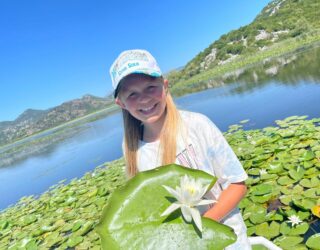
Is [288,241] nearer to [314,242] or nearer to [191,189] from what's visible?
[314,242]

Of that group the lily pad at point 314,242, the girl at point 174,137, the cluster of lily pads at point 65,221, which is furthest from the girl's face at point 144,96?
the cluster of lily pads at point 65,221

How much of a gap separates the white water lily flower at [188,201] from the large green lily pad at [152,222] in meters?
0.06

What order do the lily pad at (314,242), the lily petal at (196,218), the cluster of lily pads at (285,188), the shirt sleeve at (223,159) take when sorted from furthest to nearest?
the cluster of lily pads at (285,188) → the lily pad at (314,242) → the shirt sleeve at (223,159) → the lily petal at (196,218)

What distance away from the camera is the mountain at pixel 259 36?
4147 centimetres

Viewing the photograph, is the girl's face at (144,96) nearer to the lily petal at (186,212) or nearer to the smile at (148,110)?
the smile at (148,110)

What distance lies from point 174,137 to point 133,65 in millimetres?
415

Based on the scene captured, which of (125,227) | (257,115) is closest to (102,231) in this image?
(125,227)

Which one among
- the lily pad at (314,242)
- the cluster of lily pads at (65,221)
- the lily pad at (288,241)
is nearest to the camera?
the lily pad at (314,242)

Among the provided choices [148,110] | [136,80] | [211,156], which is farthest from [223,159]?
[136,80]

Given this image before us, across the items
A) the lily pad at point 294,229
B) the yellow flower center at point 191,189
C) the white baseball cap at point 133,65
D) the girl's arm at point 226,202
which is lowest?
the lily pad at point 294,229

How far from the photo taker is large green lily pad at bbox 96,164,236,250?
104 centimetres

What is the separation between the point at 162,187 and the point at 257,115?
6.92 meters

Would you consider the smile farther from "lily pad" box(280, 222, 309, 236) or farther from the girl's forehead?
"lily pad" box(280, 222, 309, 236)

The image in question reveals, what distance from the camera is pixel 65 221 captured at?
4.61 metres
